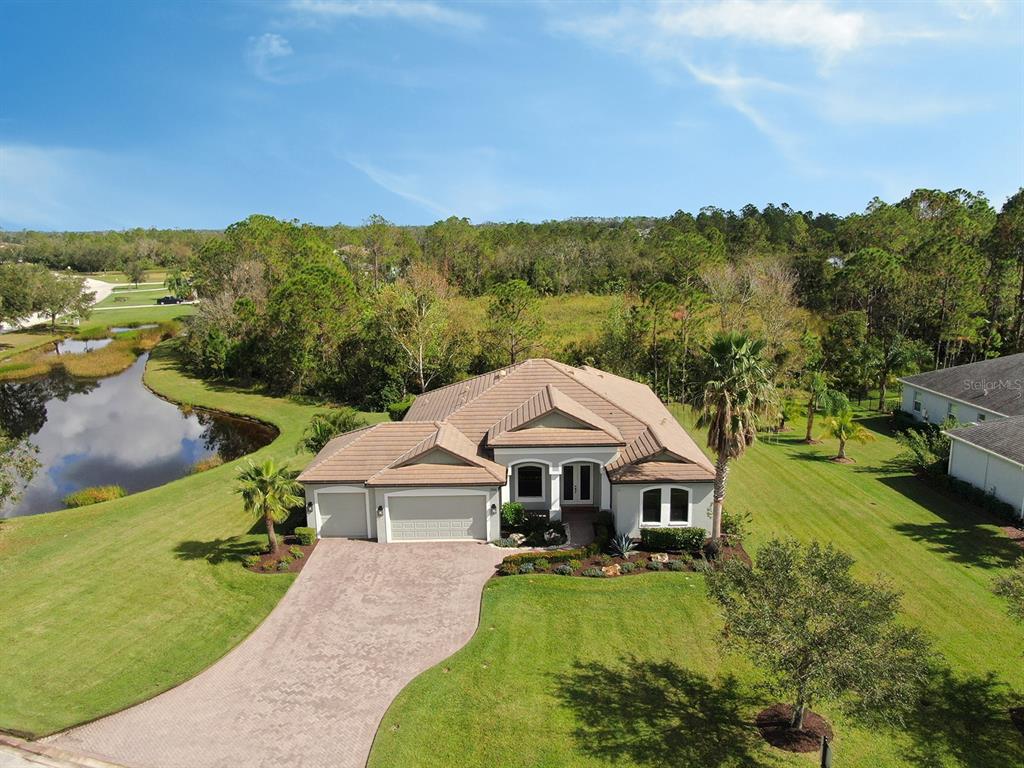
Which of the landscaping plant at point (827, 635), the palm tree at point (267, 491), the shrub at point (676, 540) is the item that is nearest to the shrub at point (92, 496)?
the palm tree at point (267, 491)

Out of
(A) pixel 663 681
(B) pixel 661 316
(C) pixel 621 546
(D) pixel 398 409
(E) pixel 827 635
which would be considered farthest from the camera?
(B) pixel 661 316

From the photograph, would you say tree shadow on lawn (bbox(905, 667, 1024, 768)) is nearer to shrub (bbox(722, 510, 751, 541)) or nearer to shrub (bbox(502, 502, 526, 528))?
shrub (bbox(722, 510, 751, 541))

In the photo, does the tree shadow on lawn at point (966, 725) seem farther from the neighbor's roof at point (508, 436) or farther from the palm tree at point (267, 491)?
the palm tree at point (267, 491)

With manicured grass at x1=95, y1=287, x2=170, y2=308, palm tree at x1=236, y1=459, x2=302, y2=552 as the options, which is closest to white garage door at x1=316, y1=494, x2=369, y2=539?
palm tree at x1=236, y1=459, x2=302, y2=552

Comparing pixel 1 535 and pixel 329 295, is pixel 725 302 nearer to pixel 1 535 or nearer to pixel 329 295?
pixel 329 295

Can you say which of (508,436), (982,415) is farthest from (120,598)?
(982,415)

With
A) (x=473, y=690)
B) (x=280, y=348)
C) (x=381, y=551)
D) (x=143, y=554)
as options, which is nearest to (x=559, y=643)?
(x=473, y=690)

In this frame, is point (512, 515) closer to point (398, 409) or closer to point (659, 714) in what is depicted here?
point (659, 714)
